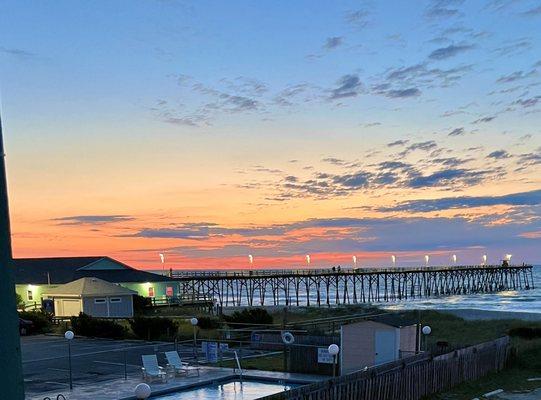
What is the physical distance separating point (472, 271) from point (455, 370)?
10042 centimetres

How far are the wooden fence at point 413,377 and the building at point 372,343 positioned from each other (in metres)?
1.66

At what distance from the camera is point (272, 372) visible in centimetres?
1980

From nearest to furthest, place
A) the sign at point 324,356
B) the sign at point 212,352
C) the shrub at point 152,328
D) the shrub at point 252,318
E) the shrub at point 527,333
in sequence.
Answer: the sign at point 324,356
the sign at point 212,352
the shrub at point 152,328
the shrub at point 527,333
the shrub at point 252,318

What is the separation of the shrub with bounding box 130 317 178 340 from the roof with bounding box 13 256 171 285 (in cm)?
1958

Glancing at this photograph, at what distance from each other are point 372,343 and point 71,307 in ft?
97.5

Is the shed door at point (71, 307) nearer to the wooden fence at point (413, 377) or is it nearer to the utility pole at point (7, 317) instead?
the wooden fence at point (413, 377)

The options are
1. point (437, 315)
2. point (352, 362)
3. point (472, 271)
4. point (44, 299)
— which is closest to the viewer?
point (352, 362)

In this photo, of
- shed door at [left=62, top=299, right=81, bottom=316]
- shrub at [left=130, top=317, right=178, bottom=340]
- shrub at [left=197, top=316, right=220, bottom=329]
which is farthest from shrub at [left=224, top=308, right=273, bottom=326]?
shed door at [left=62, top=299, right=81, bottom=316]

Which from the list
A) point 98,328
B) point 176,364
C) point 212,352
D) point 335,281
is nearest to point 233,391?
point 176,364

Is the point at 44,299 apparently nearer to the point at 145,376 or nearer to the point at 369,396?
the point at 145,376

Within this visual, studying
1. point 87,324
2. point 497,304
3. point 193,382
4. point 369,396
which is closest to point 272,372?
point 193,382

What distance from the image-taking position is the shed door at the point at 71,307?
41.2m

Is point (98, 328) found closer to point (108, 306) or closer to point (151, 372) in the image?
point (108, 306)

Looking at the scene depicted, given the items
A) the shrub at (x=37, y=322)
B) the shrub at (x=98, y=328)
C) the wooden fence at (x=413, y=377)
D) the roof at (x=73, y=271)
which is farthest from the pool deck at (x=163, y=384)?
the roof at (x=73, y=271)
